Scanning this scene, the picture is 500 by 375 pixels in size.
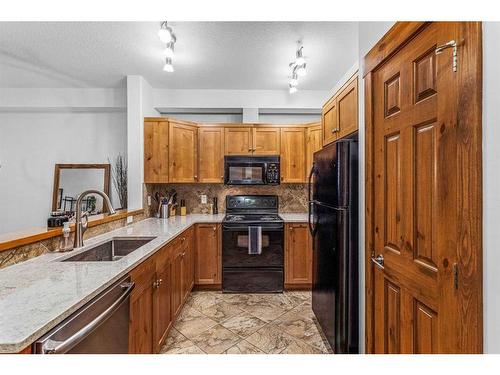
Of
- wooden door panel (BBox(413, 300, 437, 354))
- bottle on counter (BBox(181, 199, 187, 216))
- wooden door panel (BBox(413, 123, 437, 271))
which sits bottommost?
wooden door panel (BBox(413, 300, 437, 354))

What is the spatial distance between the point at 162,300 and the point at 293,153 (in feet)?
8.09

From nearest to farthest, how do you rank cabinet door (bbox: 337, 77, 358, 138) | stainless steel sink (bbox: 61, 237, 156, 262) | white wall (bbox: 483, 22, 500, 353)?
white wall (bbox: 483, 22, 500, 353), cabinet door (bbox: 337, 77, 358, 138), stainless steel sink (bbox: 61, 237, 156, 262)

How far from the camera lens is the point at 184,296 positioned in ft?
8.63

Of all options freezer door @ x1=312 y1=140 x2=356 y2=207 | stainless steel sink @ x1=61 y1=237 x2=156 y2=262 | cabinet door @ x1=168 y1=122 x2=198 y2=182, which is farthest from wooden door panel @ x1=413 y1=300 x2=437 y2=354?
cabinet door @ x1=168 y1=122 x2=198 y2=182

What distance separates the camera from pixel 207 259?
125 inches

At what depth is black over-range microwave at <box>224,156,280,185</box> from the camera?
3.44 meters

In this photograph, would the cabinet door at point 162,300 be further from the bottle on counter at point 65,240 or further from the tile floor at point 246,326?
the bottle on counter at point 65,240

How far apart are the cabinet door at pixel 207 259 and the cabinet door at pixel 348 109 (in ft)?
6.50

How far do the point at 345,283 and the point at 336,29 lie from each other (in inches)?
82.5

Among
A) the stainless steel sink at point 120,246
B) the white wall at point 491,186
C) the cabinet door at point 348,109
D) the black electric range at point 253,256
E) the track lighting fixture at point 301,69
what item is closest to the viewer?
the white wall at point 491,186

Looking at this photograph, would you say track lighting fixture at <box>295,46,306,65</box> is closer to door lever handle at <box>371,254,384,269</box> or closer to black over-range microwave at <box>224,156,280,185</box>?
black over-range microwave at <box>224,156,280,185</box>

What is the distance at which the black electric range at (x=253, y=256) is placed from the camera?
3084 mm

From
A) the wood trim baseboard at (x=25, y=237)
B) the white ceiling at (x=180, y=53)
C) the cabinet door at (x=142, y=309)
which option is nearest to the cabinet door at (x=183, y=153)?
the white ceiling at (x=180, y=53)

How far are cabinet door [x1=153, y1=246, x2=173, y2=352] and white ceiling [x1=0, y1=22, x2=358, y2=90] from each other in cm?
195
